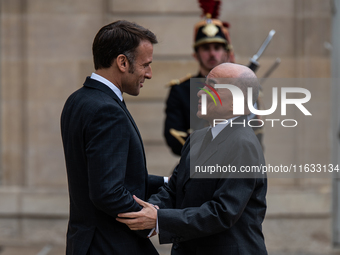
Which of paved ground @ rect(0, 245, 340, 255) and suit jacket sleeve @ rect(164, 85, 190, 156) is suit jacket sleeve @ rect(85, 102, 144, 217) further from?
paved ground @ rect(0, 245, 340, 255)

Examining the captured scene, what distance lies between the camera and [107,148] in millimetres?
2059

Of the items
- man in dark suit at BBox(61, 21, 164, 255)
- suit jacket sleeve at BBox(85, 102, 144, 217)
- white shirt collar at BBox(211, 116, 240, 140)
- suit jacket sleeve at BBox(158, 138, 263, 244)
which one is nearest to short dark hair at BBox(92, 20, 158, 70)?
man in dark suit at BBox(61, 21, 164, 255)

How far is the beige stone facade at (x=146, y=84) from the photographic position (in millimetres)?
5332

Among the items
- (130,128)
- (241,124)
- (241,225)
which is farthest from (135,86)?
(241,225)

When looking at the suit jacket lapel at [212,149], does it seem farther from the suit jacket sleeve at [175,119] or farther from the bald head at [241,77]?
the suit jacket sleeve at [175,119]

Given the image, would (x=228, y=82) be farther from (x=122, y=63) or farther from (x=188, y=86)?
(x=188, y=86)

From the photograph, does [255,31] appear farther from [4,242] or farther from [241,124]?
[4,242]

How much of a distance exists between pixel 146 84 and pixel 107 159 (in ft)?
11.1

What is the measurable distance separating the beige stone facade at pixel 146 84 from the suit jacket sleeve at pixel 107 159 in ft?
10.9

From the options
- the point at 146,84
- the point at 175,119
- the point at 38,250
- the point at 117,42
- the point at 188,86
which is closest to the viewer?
the point at 117,42

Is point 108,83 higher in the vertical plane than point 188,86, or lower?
higher

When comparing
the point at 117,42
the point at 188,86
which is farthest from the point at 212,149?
the point at 188,86

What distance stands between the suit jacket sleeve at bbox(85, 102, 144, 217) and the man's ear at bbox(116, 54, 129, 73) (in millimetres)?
223

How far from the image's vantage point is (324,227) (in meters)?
5.28
